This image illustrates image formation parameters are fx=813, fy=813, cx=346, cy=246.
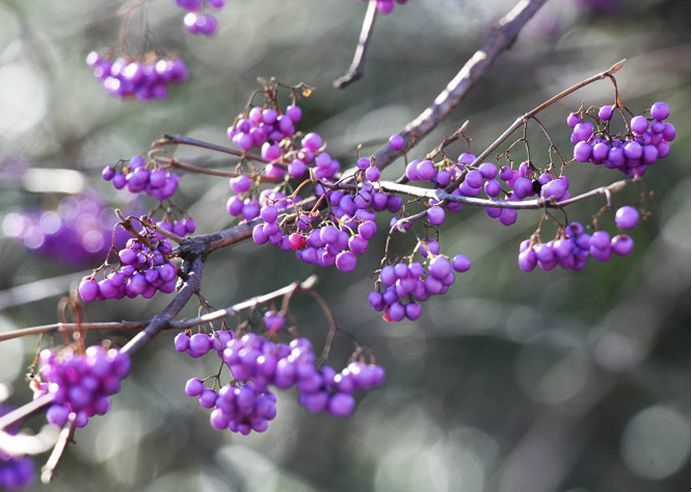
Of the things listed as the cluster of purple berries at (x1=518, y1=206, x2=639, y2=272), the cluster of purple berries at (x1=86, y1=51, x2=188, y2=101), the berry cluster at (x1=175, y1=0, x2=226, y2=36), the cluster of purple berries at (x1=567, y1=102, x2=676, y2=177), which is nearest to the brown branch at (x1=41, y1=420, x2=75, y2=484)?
the cluster of purple berries at (x1=518, y1=206, x2=639, y2=272)

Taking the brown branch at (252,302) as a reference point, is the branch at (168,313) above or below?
below

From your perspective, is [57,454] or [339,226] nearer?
[57,454]

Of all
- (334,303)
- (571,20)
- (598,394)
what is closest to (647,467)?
(598,394)

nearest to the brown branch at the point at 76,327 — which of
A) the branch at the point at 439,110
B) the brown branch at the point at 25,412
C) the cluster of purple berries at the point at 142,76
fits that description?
the brown branch at the point at 25,412

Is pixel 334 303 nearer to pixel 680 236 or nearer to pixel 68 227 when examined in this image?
pixel 68 227

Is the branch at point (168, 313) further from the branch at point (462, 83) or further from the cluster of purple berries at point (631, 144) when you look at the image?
the cluster of purple berries at point (631, 144)

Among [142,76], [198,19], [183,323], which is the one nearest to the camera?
[183,323]

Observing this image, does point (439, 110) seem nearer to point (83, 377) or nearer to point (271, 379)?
point (271, 379)

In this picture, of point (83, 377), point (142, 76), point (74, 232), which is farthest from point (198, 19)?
point (83, 377)
